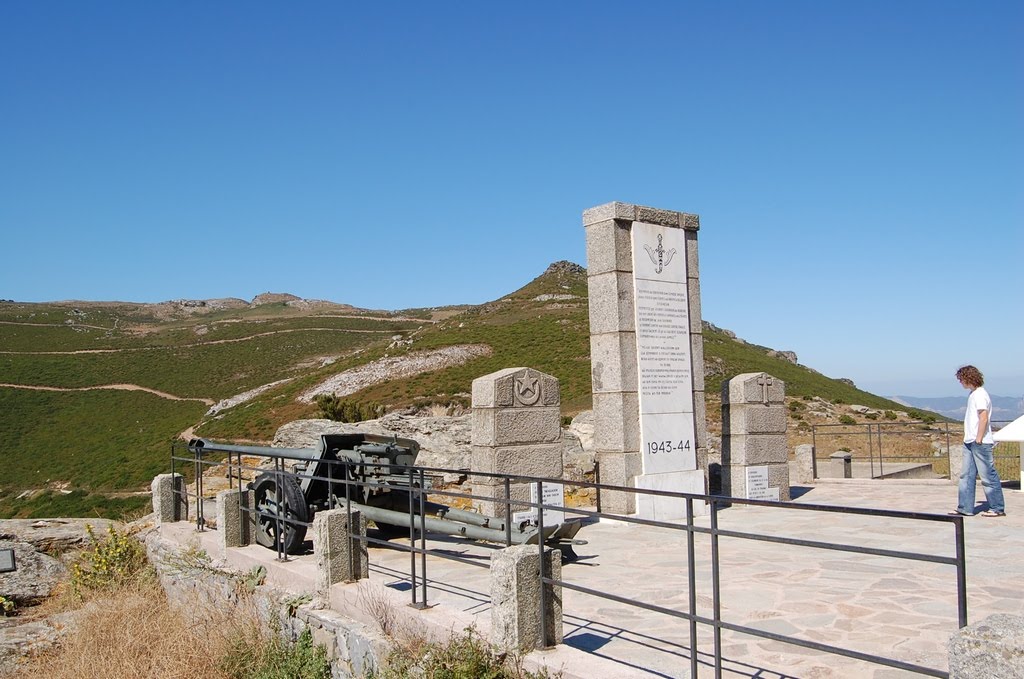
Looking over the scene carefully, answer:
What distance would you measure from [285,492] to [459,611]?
3218 millimetres

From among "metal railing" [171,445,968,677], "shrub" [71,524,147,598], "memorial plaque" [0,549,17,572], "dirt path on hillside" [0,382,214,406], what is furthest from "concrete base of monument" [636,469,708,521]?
"dirt path on hillside" [0,382,214,406]

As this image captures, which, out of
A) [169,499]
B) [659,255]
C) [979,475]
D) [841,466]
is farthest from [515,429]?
[841,466]

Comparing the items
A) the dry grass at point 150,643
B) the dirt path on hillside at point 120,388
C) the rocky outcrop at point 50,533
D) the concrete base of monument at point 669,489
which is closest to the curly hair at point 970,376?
the concrete base of monument at point 669,489

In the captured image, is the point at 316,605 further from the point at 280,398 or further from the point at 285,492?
the point at 280,398

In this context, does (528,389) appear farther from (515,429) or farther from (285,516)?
(285,516)

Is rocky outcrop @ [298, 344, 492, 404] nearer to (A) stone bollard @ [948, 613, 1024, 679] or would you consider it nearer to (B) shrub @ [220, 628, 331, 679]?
(B) shrub @ [220, 628, 331, 679]

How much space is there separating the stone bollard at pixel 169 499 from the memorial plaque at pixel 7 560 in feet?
5.57

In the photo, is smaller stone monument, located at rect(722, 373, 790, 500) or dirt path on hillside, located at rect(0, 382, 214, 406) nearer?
smaller stone monument, located at rect(722, 373, 790, 500)

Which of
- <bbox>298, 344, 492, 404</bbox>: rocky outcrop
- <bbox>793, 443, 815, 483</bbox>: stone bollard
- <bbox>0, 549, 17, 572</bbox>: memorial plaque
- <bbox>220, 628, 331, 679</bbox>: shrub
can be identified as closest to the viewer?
<bbox>220, 628, 331, 679</bbox>: shrub

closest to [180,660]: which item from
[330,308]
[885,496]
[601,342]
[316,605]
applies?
[316,605]

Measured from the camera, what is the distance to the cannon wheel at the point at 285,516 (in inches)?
321

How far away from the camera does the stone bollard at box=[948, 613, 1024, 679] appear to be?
109 inches

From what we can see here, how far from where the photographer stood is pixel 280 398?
4753 centimetres

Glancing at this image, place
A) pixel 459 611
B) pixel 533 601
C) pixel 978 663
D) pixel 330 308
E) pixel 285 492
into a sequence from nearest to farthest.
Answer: pixel 978 663 → pixel 533 601 → pixel 459 611 → pixel 285 492 → pixel 330 308
